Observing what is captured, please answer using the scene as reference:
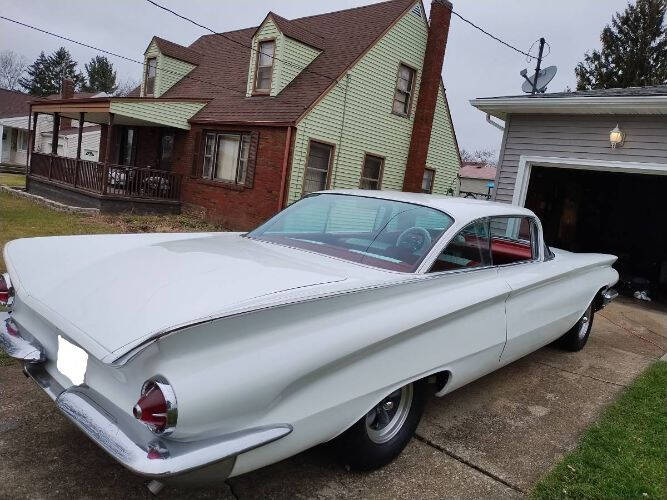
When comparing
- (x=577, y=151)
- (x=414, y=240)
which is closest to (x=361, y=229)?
(x=414, y=240)

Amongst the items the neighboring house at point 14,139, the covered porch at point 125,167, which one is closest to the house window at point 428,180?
the covered porch at point 125,167

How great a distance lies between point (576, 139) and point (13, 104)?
127 feet

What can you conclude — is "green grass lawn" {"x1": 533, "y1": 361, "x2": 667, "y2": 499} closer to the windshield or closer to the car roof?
the windshield

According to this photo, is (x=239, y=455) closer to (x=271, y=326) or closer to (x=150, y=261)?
(x=271, y=326)

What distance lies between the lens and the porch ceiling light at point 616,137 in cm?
779

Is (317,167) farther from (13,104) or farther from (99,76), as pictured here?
(99,76)

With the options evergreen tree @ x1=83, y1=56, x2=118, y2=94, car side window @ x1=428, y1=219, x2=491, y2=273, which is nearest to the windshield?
car side window @ x1=428, y1=219, x2=491, y2=273

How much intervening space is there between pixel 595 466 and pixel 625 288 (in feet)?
28.1

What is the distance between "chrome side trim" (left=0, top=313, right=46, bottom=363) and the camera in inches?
97.4

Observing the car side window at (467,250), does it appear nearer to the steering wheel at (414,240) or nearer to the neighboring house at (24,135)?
the steering wheel at (414,240)

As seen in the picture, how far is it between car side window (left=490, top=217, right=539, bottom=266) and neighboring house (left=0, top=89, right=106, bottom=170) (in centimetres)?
2990

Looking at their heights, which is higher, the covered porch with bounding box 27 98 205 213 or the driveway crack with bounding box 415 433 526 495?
the covered porch with bounding box 27 98 205 213

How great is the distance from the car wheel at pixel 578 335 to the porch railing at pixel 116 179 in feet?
40.3

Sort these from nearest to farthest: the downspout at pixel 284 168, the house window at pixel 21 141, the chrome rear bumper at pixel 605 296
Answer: the chrome rear bumper at pixel 605 296, the downspout at pixel 284 168, the house window at pixel 21 141
